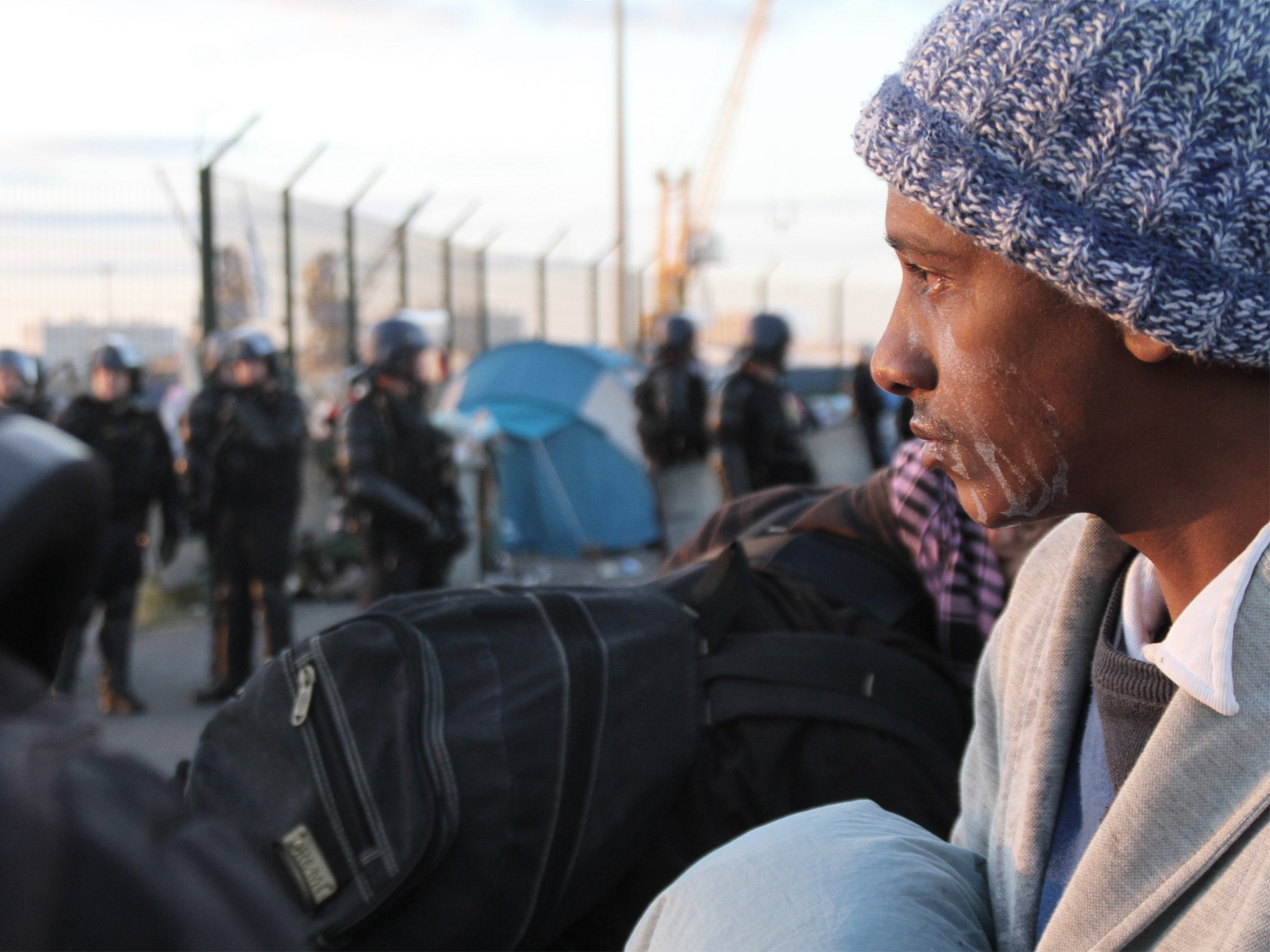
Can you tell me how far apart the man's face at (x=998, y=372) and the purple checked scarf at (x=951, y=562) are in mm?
1039

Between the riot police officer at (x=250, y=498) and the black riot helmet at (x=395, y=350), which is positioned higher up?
the black riot helmet at (x=395, y=350)

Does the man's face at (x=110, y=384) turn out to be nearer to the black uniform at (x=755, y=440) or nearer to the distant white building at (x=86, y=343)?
the black uniform at (x=755, y=440)

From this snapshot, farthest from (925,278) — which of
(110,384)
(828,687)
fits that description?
(110,384)

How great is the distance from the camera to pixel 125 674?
21.1 feet

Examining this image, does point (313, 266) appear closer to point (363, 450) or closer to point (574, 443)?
point (574, 443)

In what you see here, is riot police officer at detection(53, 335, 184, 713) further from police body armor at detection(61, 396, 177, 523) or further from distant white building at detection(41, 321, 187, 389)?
distant white building at detection(41, 321, 187, 389)

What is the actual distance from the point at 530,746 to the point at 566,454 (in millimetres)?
9045

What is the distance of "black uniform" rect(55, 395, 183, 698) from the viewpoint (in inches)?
251

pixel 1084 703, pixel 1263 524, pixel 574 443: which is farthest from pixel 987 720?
pixel 574 443

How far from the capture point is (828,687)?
2109mm

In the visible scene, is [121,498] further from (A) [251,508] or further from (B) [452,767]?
(B) [452,767]

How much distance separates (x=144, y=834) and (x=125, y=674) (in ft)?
20.7

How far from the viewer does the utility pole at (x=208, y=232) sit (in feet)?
28.4

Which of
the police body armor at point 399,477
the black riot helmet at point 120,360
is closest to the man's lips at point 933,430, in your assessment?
the police body armor at point 399,477
